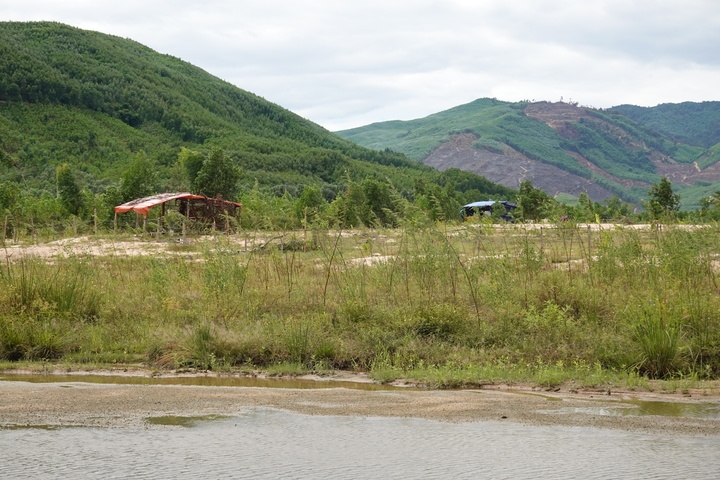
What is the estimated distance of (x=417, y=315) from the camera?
40.0 feet

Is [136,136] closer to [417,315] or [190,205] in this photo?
[190,205]

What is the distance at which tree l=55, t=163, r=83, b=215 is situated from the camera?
49375mm

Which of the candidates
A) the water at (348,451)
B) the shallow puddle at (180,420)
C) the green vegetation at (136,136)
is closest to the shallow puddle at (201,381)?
the shallow puddle at (180,420)

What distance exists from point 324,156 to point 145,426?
373 feet

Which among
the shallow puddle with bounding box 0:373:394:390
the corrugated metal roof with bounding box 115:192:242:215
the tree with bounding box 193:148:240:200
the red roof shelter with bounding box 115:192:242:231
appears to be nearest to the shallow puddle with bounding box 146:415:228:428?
the shallow puddle with bounding box 0:373:394:390

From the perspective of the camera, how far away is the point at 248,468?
6191 millimetres

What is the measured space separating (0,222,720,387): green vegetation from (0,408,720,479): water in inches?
111

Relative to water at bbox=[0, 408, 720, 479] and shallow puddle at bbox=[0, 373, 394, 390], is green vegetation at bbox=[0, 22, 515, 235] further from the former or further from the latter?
water at bbox=[0, 408, 720, 479]

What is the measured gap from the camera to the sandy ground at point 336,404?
7.71 meters

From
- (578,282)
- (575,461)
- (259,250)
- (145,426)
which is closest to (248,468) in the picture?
(145,426)

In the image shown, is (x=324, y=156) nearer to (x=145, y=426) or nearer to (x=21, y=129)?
(x=21, y=129)

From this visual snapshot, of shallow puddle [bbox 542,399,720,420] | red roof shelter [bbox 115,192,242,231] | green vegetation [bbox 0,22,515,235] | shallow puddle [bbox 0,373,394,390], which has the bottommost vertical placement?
shallow puddle [bbox 542,399,720,420]

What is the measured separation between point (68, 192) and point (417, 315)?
41.9 meters

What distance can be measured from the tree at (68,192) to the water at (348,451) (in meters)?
44.5
